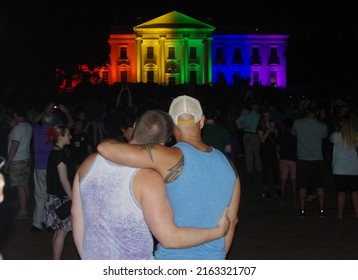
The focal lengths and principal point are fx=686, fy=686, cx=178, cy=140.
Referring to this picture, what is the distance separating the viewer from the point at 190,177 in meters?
3.67

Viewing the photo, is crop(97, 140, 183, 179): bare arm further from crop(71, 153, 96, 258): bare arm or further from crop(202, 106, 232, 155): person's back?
crop(202, 106, 232, 155): person's back

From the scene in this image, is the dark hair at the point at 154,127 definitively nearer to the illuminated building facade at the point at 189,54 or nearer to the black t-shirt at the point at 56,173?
the black t-shirt at the point at 56,173

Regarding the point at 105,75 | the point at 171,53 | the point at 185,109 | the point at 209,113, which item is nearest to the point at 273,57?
the point at 171,53

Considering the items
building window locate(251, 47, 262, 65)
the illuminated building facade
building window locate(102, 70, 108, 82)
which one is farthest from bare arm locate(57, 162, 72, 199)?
building window locate(251, 47, 262, 65)

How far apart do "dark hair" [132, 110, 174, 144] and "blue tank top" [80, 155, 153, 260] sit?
243 mm

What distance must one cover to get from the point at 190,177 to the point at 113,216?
0.46 metres

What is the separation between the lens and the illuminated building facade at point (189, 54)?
95.7 metres

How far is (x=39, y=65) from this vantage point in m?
62.3

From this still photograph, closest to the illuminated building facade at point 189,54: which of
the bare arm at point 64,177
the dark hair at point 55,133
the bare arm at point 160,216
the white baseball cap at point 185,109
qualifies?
the dark hair at point 55,133

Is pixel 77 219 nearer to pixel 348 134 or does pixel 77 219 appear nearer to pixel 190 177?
pixel 190 177

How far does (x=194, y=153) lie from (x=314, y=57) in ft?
231

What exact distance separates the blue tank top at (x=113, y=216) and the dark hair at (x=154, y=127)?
243 millimetres

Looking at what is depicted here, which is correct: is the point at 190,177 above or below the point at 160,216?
above

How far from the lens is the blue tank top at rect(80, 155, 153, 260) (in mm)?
3602
